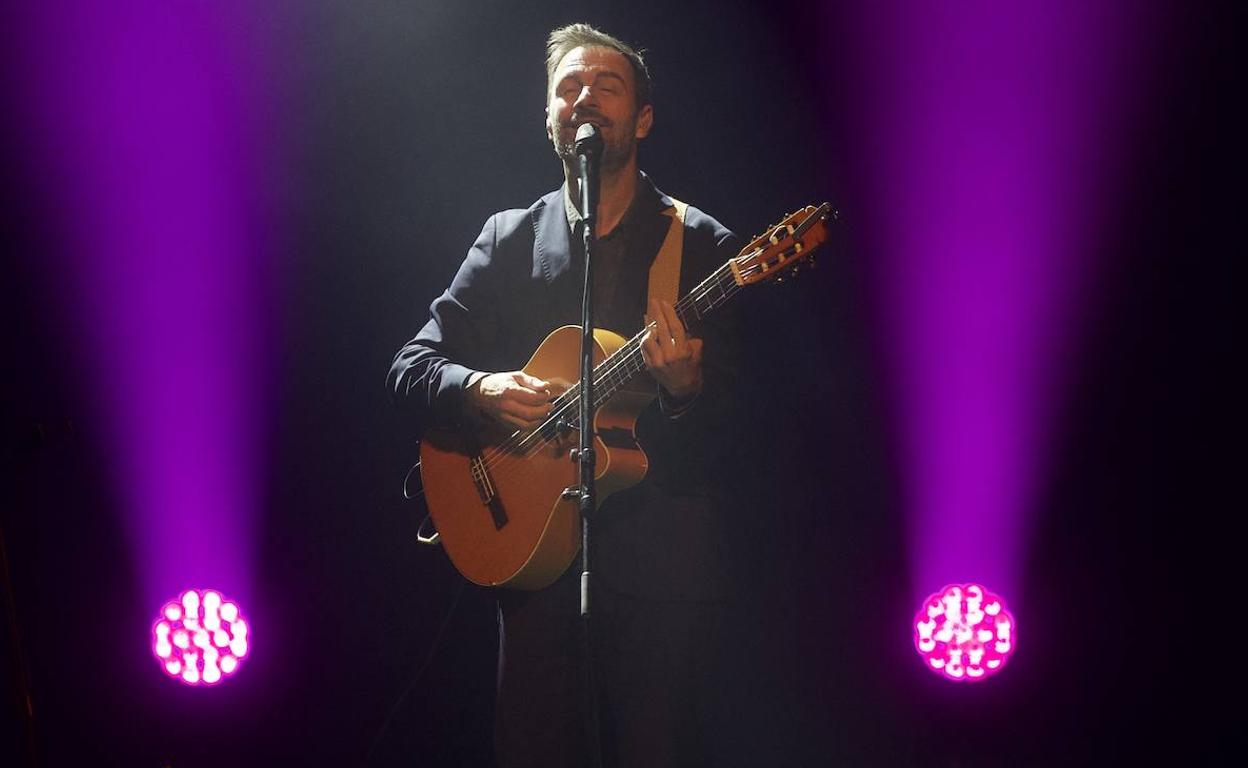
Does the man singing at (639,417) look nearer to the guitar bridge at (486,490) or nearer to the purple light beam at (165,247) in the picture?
Result: the guitar bridge at (486,490)

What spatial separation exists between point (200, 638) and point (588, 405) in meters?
1.91

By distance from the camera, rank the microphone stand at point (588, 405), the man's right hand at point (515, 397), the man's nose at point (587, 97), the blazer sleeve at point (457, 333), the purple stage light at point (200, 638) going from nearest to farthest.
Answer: the microphone stand at point (588, 405)
the man's right hand at point (515, 397)
the man's nose at point (587, 97)
the blazer sleeve at point (457, 333)
the purple stage light at point (200, 638)

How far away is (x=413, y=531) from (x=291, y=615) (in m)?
0.48

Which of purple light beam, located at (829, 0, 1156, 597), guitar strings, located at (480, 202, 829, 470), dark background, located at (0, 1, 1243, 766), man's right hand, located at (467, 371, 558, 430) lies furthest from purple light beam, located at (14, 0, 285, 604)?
purple light beam, located at (829, 0, 1156, 597)

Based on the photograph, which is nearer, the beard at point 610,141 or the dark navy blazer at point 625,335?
the dark navy blazer at point 625,335

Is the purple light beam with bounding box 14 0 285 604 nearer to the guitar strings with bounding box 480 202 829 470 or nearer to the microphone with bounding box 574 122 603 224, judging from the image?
the guitar strings with bounding box 480 202 829 470

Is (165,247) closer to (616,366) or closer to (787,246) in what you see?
(616,366)

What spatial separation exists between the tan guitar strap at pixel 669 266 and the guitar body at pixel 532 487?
Result: 173 millimetres

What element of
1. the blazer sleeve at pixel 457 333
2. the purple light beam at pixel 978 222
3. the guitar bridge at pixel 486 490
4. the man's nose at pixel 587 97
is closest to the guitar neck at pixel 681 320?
the guitar bridge at pixel 486 490

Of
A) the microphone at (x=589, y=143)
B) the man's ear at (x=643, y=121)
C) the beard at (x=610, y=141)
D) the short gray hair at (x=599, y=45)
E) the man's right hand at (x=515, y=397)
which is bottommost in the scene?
the man's right hand at (x=515, y=397)

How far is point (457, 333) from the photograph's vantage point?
9.14 ft

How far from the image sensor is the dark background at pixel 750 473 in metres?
3.00

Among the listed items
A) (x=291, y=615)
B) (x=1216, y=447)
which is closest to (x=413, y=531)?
(x=291, y=615)

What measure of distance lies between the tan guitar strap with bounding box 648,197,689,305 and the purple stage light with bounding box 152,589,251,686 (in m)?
1.75
